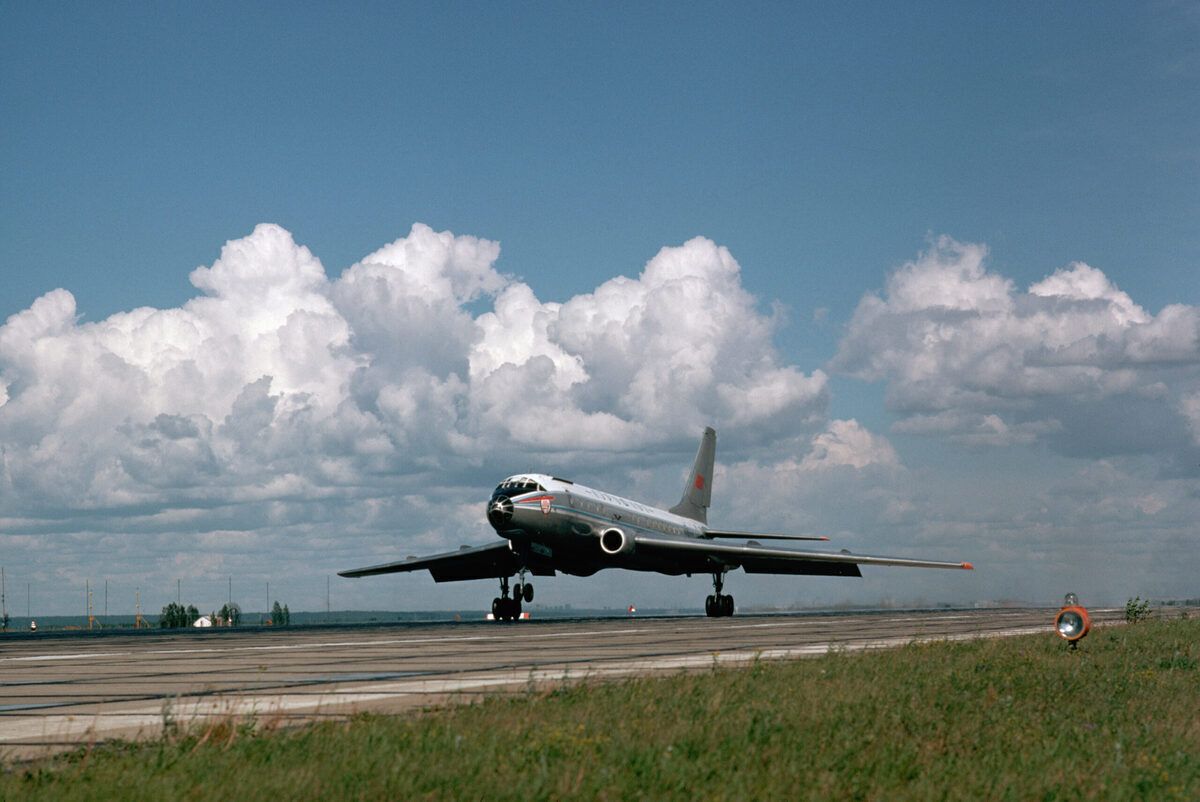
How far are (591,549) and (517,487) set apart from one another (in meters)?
4.11

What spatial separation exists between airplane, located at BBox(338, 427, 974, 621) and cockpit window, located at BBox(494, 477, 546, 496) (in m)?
0.03

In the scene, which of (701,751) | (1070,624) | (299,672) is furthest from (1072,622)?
(701,751)

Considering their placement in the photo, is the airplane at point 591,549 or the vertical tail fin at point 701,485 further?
the vertical tail fin at point 701,485

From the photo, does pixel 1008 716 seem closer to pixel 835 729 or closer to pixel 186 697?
pixel 835 729

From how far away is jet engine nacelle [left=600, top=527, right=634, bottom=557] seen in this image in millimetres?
44031

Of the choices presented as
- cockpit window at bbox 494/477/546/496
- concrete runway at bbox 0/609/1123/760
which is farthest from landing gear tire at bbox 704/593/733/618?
concrete runway at bbox 0/609/1123/760

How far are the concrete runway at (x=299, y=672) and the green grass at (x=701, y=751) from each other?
1209 mm

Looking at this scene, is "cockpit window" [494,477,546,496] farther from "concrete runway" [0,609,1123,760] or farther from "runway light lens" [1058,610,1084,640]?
"runway light lens" [1058,610,1084,640]

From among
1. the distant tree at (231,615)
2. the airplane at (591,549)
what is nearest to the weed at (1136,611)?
the airplane at (591,549)

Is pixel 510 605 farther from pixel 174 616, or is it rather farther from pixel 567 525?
pixel 174 616

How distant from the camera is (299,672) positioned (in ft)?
54.7

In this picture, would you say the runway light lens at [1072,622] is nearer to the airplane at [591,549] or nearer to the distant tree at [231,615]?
the airplane at [591,549]

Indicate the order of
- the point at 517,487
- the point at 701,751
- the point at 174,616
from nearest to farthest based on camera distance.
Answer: the point at 701,751 < the point at 517,487 < the point at 174,616

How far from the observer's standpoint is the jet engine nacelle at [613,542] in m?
44.0
